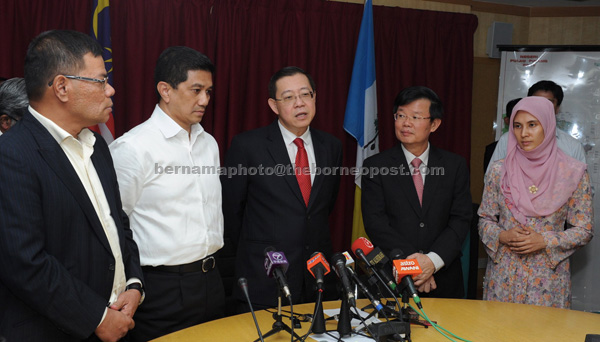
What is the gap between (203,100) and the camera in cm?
229

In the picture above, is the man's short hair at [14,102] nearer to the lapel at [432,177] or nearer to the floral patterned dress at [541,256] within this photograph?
the lapel at [432,177]

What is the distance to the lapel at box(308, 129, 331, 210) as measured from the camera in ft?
8.43

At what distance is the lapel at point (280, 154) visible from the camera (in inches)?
99.8

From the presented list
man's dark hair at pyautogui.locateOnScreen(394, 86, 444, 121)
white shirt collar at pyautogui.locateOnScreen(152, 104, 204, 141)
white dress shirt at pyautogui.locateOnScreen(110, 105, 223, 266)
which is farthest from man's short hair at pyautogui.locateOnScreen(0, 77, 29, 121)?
man's dark hair at pyautogui.locateOnScreen(394, 86, 444, 121)

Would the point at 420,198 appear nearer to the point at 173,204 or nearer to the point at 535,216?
the point at 535,216

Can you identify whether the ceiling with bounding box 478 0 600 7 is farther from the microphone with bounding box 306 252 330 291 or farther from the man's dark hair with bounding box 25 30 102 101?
the man's dark hair with bounding box 25 30 102 101

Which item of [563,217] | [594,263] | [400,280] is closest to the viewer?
[400,280]

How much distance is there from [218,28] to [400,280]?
2628 mm

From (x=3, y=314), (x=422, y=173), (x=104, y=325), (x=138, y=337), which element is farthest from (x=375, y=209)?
(x=3, y=314)

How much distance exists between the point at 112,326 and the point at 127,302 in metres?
0.13

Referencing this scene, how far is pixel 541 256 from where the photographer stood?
269cm

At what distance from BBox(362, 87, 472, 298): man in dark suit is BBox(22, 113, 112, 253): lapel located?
1501 millimetres

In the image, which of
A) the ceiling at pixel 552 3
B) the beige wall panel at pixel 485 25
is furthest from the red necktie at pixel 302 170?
the ceiling at pixel 552 3

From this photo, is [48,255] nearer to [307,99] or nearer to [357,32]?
[307,99]
